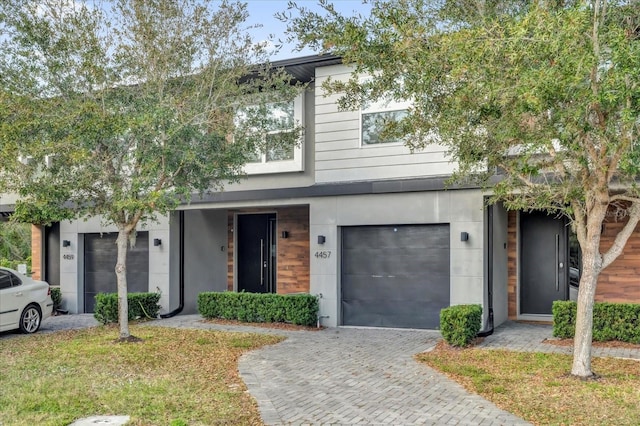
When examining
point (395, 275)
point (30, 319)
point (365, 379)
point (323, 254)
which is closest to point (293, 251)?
point (323, 254)

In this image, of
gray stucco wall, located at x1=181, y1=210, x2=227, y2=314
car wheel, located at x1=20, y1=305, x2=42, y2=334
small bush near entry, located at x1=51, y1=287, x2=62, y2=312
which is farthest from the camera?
small bush near entry, located at x1=51, y1=287, x2=62, y2=312

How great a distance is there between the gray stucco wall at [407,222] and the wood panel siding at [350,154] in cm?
47

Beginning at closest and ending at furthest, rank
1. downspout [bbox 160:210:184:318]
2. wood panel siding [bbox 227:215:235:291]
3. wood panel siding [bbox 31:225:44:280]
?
1. downspout [bbox 160:210:184:318]
2. wood panel siding [bbox 227:215:235:291]
3. wood panel siding [bbox 31:225:44:280]

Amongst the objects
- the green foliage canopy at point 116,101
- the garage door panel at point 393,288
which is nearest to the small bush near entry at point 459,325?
the garage door panel at point 393,288

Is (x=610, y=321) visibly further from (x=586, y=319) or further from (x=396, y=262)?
(x=396, y=262)

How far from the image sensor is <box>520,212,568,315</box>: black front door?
39.9ft

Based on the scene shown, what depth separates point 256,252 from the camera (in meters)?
15.5

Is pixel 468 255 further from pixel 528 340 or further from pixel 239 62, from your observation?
pixel 239 62

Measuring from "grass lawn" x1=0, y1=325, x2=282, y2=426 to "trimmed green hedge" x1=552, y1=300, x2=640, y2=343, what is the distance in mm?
4991

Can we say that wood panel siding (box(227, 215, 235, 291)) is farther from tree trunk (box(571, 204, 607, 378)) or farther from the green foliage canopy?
tree trunk (box(571, 204, 607, 378))

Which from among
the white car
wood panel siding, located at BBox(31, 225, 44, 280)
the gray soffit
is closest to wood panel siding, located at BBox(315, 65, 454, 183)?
the gray soffit

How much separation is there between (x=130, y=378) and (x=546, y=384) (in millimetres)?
5188

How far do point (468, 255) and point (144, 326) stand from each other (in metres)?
6.79

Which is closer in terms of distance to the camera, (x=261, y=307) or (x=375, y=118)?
(x=375, y=118)
